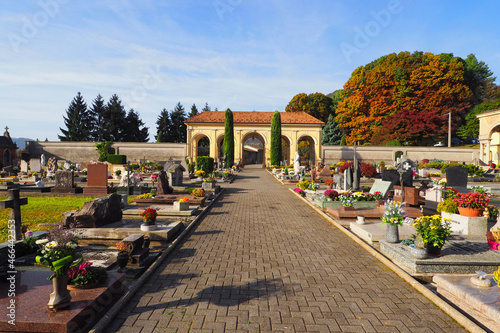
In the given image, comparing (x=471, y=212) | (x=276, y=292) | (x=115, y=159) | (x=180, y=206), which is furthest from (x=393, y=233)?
(x=115, y=159)

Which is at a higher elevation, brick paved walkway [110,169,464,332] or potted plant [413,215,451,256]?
potted plant [413,215,451,256]

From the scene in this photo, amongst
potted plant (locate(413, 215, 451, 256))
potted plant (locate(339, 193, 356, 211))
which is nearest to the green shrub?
potted plant (locate(339, 193, 356, 211))

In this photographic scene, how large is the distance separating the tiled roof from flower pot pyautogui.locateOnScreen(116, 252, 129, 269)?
135 feet

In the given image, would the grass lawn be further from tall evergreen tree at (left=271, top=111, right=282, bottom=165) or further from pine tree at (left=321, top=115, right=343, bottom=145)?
pine tree at (left=321, top=115, right=343, bottom=145)

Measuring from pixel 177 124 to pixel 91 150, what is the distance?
973 inches

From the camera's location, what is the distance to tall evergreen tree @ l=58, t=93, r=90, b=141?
55.8 meters

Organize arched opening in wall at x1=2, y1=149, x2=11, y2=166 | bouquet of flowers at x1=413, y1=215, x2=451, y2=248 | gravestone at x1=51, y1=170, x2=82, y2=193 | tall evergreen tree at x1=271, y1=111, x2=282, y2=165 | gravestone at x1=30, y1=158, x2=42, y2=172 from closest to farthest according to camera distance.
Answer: bouquet of flowers at x1=413, y1=215, x2=451, y2=248 < gravestone at x1=51, y1=170, x2=82, y2=193 < gravestone at x1=30, y1=158, x2=42, y2=172 < arched opening in wall at x1=2, y1=149, x2=11, y2=166 < tall evergreen tree at x1=271, y1=111, x2=282, y2=165

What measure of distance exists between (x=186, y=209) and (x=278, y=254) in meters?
5.36

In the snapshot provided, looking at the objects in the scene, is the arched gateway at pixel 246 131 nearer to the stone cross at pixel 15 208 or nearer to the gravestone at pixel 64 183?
the gravestone at pixel 64 183

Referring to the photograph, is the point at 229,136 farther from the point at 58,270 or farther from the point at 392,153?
the point at 58,270

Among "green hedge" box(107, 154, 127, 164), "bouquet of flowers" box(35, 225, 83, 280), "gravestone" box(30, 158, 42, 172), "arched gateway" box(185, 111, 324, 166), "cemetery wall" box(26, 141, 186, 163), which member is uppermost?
"arched gateway" box(185, 111, 324, 166)

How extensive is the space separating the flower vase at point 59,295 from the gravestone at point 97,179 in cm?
1352

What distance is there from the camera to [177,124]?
65.2m

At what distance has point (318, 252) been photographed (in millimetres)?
6695
